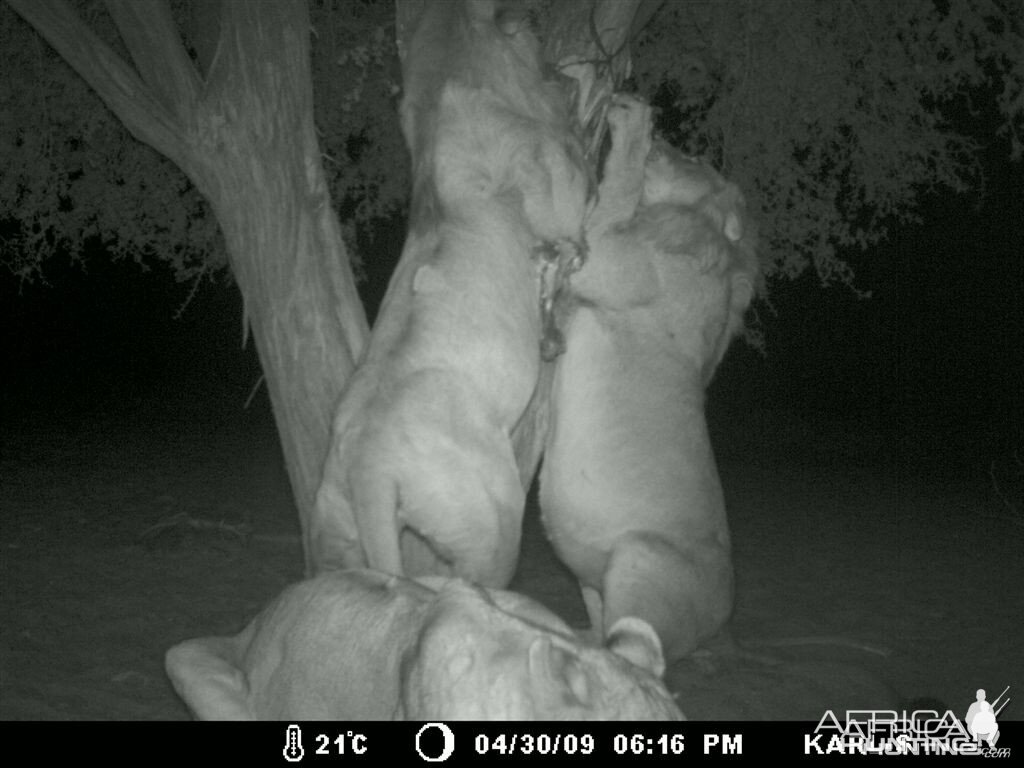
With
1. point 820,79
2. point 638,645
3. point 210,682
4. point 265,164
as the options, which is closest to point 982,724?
point 638,645

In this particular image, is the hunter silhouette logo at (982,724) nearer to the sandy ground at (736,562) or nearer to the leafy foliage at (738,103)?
the sandy ground at (736,562)

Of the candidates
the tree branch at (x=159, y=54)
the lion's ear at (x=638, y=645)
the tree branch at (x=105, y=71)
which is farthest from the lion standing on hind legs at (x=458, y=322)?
the tree branch at (x=105, y=71)

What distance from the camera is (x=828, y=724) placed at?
4.45 meters

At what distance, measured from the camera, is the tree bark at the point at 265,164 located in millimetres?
5109

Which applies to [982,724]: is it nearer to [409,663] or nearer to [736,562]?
[409,663]

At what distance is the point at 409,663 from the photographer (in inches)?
108

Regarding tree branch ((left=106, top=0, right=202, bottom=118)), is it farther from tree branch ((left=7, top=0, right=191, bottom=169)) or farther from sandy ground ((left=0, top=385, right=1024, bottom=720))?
sandy ground ((left=0, top=385, right=1024, bottom=720))

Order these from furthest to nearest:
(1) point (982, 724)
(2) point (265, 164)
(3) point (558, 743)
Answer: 1. (2) point (265, 164)
2. (1) point (982, 724)
3. (3) point (558, 743)

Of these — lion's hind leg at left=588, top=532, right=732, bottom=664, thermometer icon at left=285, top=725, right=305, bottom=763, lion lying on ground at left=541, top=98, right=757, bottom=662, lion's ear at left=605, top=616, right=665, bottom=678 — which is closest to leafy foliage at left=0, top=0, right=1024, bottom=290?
lion lying on ground at left=541, top=98, right=757, bottom=662

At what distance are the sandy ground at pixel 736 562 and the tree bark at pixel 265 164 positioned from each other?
5.70ft

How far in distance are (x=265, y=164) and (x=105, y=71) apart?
0.93 m

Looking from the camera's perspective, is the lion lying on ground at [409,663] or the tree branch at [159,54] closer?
the lion lying on ground at [409,663]

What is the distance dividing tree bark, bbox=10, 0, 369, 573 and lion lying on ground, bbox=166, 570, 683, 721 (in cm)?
180

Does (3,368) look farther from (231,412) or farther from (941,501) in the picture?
(941,501)
